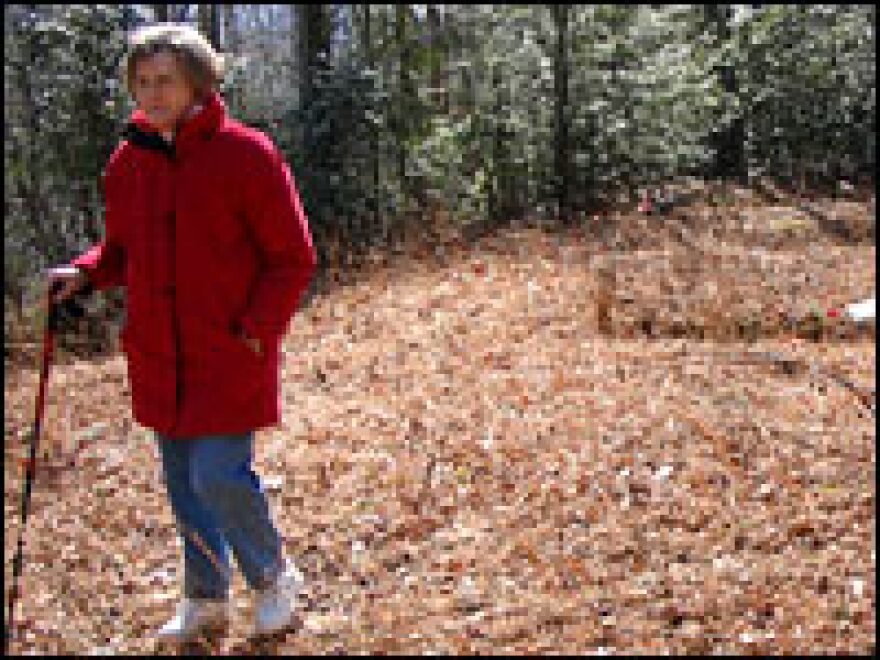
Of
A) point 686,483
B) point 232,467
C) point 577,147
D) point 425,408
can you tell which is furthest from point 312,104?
point 232,467

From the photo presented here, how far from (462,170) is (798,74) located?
4.54 meters

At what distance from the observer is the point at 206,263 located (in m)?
2.53

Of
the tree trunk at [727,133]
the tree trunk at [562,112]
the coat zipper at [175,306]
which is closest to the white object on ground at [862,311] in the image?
the tree trunk at [562,112]

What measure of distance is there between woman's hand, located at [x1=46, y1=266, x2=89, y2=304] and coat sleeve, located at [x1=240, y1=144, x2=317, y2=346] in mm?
577

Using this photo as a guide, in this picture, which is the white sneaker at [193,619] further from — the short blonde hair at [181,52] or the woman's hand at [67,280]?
the short blonde hair at [181,52]

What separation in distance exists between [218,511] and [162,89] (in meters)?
1.18

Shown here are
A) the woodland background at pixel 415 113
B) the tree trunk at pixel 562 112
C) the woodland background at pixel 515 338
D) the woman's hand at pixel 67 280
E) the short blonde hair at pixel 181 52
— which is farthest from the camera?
the tree trunk at pixel 562 112

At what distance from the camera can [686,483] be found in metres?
3.81

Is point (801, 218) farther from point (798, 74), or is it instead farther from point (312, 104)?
point (312, 104)

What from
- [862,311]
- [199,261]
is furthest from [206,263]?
[862,311]

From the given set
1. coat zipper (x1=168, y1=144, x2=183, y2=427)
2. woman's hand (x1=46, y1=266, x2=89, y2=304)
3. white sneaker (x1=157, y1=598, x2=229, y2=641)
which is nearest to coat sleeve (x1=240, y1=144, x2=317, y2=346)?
coat zipper (x1=168, y1=144, x2=183, y2=427)

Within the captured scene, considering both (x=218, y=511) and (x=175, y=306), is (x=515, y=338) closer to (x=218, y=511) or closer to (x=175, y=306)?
(x=218, y=511)

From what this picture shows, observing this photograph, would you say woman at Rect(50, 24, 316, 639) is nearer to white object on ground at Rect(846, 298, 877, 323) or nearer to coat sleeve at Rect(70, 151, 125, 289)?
coat sleeve at Rect(70, 151, 125, 289)

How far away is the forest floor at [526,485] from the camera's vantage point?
3.12 metres
